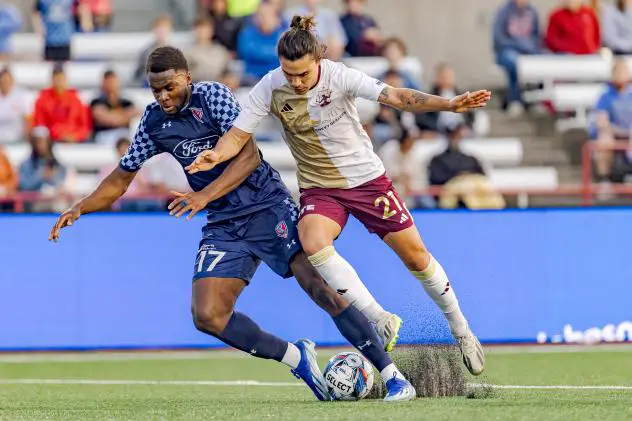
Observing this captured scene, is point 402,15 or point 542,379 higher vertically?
point 402,15

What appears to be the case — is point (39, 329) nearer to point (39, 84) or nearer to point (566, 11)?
point (39, 84)

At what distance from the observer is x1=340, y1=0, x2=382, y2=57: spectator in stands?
60.3ft

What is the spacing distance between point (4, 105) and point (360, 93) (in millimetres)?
9429

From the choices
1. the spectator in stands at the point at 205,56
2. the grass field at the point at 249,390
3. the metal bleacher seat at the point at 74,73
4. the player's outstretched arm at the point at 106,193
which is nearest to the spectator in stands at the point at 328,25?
the spectator in stands at the point at 205,56

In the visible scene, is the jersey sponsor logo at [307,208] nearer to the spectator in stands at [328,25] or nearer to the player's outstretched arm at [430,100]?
the player's outstretched arm at [430,100]

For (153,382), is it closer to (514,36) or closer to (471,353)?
(471,353)

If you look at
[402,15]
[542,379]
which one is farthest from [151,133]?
[402,15]

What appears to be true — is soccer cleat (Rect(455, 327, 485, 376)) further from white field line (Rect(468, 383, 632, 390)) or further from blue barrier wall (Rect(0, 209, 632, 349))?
blue barrier wall (Rect(0, 209, 632, 349))

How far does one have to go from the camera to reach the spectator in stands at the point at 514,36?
18906mm

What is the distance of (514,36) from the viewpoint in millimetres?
19094

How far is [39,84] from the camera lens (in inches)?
739

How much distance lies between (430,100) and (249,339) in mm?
1950

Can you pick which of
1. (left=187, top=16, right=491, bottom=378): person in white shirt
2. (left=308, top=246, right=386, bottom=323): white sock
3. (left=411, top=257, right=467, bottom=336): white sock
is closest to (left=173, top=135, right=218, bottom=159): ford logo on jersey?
(left=187, top=16, right=491, bottom=378): person in white shirt

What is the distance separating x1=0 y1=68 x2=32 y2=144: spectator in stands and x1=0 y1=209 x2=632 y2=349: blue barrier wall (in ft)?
13.4
